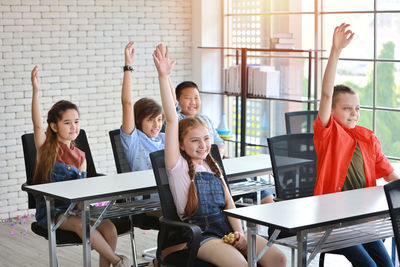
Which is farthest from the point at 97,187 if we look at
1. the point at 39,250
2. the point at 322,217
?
the point at 39,250

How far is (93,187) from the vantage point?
4.26 m

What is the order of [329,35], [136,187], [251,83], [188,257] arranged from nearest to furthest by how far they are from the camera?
[188,257]
[136,187]
[329,35]
[251,83]

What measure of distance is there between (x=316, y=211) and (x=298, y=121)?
2.23 metres

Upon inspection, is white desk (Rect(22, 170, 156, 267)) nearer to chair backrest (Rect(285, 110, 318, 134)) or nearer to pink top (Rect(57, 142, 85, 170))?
pink top (Rect(57, 142, 85, 170))

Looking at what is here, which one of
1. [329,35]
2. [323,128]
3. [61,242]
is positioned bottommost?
[61,242]

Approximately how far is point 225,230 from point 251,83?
3.99 meters

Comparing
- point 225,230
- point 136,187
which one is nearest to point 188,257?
point 225,230

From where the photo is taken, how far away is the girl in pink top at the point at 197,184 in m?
3.70

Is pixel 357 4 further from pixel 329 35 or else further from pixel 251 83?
pixel 251 83

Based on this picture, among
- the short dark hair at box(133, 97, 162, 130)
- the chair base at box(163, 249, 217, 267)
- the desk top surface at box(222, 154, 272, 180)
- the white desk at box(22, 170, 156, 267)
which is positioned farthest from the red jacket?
the short dark hair at box(133, 97, 162, 130)

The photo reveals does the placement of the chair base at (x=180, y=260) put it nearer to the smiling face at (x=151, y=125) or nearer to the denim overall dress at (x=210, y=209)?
the denim overall dress at (x=210, y=209)

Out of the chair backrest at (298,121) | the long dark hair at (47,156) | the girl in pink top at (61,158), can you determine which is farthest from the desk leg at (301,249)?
the chair backrest at (298,121)

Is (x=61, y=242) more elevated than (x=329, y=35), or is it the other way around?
(x=329, y=35)

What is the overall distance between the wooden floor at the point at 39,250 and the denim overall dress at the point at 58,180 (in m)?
1.00
